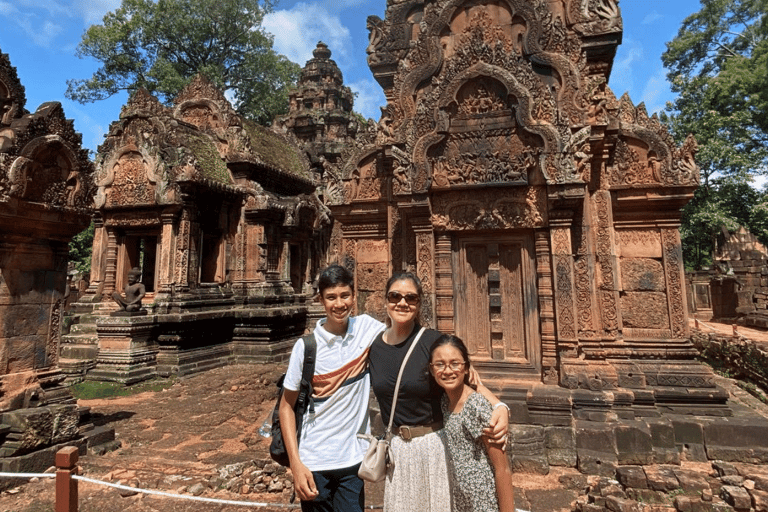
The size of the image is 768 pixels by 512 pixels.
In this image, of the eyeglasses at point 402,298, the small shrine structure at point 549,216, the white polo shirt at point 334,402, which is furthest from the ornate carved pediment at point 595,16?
the white polo shirt at point 334,402

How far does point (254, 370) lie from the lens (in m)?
12.1

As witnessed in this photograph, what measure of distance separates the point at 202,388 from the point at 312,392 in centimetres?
868

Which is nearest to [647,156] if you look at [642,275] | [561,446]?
[642,275]

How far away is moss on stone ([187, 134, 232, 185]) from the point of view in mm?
13234

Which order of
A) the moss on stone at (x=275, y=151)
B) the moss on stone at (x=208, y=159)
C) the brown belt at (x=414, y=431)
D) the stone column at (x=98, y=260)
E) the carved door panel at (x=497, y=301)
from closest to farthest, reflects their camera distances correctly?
the brown belt at (x=414, y=431) < the carved door panel at (x=497, y=301) < the moss on stone at (x=208, y=159) < the stone column at (x=98, y=260) < the moss on stone at (x=275, y=151)

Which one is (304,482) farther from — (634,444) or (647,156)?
(647,156)

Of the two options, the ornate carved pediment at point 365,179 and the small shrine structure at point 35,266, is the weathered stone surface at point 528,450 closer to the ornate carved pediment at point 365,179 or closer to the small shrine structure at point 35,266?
the ornate carved pediment at point 365,179

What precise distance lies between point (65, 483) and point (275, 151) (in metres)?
15.1

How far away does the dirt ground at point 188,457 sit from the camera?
4.29 m

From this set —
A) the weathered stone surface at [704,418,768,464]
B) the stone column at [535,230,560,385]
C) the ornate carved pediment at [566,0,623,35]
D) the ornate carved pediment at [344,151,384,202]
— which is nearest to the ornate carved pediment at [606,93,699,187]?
the ornate carved pediment at [566,0,623,35]

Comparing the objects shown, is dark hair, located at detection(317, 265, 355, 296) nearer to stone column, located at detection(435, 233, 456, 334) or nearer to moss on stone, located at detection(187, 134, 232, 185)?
stone column, located at detection(435, 233, 456, 334)

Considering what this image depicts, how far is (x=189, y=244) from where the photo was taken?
12.5 meters

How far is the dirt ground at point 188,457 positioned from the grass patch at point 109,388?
361 millimetres

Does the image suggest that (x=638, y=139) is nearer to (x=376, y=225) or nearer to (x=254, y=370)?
(x=376, y=225)
